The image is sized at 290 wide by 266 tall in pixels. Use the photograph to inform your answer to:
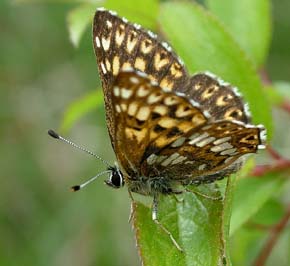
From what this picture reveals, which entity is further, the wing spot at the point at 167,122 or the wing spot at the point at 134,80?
the wing spot at the point at 167,122

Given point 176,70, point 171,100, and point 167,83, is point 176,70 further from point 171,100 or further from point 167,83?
point 171,100

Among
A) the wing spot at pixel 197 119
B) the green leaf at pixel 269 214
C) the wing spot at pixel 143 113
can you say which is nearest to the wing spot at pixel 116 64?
the wing spot at pixel 143 113

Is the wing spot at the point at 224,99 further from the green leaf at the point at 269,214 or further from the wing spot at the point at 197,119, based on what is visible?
the green leaf at the point at 269,214

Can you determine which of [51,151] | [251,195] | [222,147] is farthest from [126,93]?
[51,151]

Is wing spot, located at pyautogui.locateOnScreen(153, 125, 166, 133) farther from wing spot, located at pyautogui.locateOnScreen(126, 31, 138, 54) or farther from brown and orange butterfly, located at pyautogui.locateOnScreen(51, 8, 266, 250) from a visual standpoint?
wing spot, located at pyautogui.locateOnScreen(126, 31, 138, 54)

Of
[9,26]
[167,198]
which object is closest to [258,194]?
[167,198]
